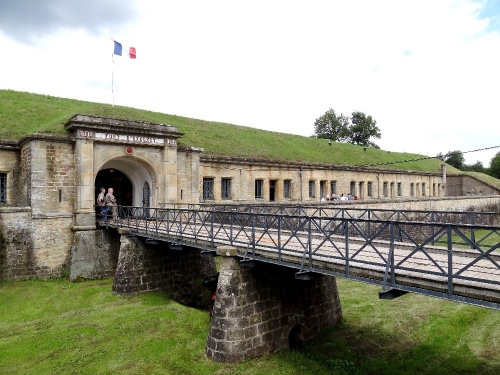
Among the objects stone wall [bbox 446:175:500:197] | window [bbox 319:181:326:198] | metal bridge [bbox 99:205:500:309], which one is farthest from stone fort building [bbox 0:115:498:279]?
stone wall [bbox 446:175:500:197]

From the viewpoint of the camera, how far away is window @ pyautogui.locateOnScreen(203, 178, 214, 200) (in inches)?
832

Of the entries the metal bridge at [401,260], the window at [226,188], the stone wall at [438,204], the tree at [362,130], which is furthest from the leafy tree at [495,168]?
the metal bridge at [401,260]

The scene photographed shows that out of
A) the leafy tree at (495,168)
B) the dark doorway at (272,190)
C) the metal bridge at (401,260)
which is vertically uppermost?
the leafy tree at (495,168)

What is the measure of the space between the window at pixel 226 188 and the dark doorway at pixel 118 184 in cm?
502

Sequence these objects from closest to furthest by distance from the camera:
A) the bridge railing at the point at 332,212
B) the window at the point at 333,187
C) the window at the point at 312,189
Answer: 1. the bridge railing at the point at 332,212
2. the window at the point at 312,189
3. the window at the point at 333,187

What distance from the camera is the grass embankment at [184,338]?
354 inches

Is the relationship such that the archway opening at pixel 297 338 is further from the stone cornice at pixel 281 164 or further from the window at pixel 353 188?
the window at pixel 353 188

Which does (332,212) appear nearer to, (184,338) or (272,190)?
(272,190)

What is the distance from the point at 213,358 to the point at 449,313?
827 cm

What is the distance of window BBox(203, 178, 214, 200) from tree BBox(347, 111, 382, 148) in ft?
148

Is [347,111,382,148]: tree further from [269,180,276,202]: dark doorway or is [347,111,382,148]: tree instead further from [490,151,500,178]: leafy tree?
[269,180,276,202]: dark doorway

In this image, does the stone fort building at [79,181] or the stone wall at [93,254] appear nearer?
the stone fort building at [79,181]

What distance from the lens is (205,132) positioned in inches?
1023

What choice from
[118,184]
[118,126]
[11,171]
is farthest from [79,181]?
[118,184]
